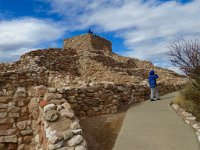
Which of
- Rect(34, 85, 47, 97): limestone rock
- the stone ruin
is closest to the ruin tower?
the stone ruin

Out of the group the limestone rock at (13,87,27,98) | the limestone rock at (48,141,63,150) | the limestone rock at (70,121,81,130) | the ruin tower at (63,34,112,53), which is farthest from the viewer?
the ruin tower at (63,34,112,53)

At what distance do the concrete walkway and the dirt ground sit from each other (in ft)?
0.74

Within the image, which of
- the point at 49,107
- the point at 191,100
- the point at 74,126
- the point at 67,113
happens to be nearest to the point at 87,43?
the point at 191,100

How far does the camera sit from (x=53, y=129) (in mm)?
4887

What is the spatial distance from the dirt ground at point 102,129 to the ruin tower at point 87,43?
56.6 feet

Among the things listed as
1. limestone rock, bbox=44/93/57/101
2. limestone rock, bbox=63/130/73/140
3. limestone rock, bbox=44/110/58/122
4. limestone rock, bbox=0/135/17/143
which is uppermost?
limestone rock, bbox=44/93/57/101

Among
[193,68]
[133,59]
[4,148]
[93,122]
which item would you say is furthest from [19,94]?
[133,59]

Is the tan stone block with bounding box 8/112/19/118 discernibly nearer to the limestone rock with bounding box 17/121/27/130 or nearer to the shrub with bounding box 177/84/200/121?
the limestone rock with bounding box 17/121/27/130

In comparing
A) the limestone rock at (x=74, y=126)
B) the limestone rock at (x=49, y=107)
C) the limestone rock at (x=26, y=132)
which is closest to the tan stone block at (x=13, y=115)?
the limestone rock at (x=26, y=132)

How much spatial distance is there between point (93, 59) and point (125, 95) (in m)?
9.27

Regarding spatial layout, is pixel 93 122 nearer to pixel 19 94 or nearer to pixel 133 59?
pixel 19 94

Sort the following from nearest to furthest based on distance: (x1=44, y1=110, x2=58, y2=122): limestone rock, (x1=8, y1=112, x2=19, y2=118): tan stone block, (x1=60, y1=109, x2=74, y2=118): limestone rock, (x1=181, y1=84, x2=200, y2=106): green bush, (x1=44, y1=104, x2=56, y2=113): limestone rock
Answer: (x1=44, y1=110, x2=58, y2=122): limestone rock
(x1=60, y1=109, x2=74, y2=118): limestone rock
(x1=44, y1=104, x2=56, y2=113): limestone rock
(x1=8, y1=112, x2=19, y2=118): tan stone block
(x1=181, y1=84, x2=200, y2=106): green bush

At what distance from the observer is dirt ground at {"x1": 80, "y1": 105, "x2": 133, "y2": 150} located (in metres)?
5.50

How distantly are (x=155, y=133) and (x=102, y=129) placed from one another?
139cm
